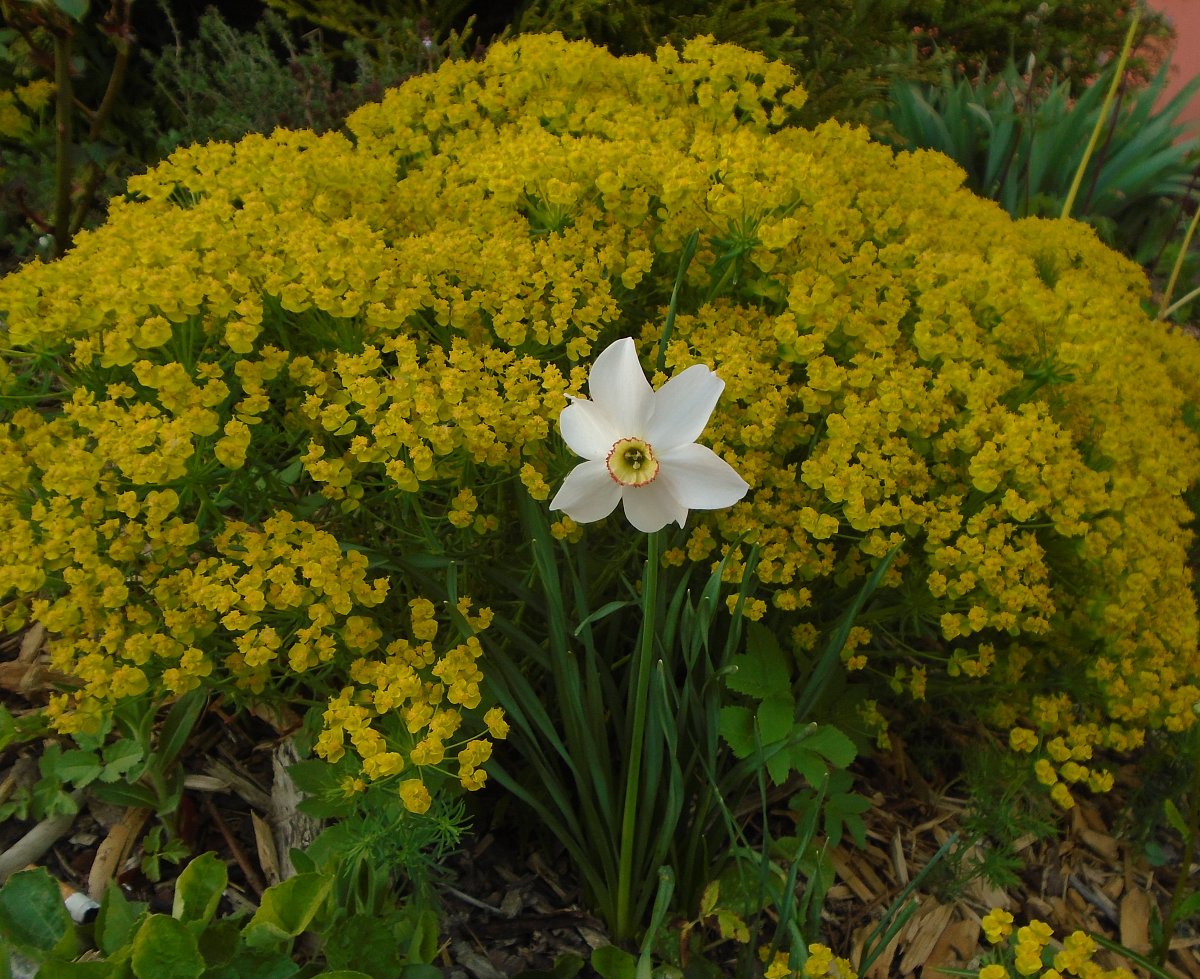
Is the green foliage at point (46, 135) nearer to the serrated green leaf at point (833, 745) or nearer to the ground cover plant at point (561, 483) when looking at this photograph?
the ground cover plant at point (561, 483)

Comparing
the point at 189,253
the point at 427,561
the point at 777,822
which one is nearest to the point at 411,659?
the point at 427,561

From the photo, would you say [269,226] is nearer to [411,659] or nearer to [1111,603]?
[411,659]

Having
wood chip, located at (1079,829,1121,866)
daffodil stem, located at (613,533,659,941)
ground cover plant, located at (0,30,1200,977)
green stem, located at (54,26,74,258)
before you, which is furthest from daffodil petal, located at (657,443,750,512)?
green stem, located at (54,26,74,258)

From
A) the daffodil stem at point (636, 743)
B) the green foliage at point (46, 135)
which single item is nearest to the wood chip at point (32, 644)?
the green foliage at point (46, 135)

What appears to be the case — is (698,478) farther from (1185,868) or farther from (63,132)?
(63,132)

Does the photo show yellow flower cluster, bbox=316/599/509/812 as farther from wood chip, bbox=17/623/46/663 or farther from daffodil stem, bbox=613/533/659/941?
wood chip, bbox=17/623/46/663

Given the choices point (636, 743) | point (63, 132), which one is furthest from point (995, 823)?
point (63, 132)
